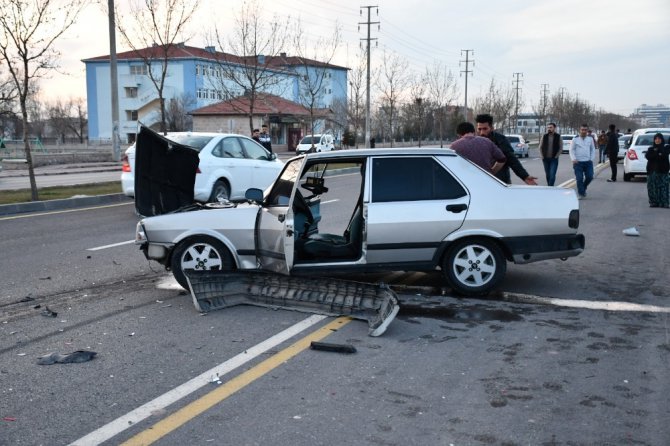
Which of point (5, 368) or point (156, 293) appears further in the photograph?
point (156, 293)

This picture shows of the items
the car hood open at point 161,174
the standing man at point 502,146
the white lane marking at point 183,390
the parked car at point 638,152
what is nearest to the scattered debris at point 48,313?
the car hood open at point 161,174

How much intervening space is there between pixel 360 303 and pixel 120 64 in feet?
282

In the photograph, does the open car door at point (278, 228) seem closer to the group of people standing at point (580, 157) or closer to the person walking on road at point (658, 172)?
the group of people standing at point (580, 157)

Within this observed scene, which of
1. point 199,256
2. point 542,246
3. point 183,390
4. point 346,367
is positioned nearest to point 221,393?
point 183,390

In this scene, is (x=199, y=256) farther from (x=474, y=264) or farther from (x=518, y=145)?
(x=518, y=145)

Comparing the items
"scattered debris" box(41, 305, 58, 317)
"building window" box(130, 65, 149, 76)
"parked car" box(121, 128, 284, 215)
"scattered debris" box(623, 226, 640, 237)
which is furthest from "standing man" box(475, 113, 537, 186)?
"building window" box(130, 65, 149, 76)

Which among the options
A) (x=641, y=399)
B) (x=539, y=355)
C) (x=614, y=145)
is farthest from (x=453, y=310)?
(x=614, y=145)

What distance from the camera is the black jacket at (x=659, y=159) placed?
49.4 ft

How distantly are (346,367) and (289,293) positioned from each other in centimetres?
176

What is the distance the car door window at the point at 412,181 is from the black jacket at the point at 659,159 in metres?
9.96

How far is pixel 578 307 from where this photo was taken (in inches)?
265

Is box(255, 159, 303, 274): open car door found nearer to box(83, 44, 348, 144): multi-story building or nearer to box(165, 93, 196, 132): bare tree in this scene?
box(165, 93, 196, 132): bare tree

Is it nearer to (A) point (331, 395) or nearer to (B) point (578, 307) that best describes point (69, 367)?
(A) point (331, 395)

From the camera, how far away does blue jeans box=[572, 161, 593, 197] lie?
1700cm
